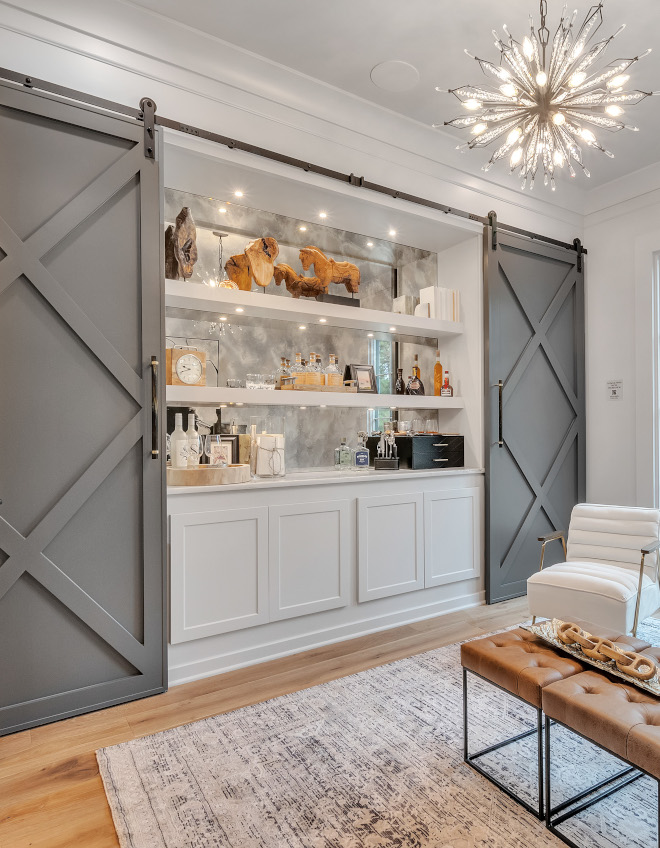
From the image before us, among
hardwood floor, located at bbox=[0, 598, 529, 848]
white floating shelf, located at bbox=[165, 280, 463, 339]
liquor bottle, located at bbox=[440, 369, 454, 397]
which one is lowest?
hardwood floor, located at bbox=[0, 598, 529, 848]

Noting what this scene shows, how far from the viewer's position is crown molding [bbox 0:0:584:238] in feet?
7.73

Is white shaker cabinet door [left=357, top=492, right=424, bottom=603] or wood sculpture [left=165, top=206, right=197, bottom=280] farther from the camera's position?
white shaker cabinet door [left=357, top=492, right=424, bottom=603]

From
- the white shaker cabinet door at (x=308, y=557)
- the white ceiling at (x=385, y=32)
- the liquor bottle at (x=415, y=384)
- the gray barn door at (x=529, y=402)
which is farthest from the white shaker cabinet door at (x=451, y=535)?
the white ceiling at (x=385, y=32)

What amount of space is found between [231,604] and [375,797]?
124 cm

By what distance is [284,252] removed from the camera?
3.61 m

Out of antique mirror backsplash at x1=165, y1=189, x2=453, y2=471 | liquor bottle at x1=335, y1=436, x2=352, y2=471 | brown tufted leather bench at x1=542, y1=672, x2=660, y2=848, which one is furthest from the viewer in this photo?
liquor bottle at x1=335, y1=436, x2=352, y2=471

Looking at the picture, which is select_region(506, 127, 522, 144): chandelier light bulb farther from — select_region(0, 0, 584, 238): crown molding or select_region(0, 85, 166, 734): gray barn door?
select_region(0, 85, 166, 734): gray barn door

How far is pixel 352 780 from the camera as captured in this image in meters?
1.89

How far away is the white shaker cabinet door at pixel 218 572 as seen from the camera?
2.64 meters

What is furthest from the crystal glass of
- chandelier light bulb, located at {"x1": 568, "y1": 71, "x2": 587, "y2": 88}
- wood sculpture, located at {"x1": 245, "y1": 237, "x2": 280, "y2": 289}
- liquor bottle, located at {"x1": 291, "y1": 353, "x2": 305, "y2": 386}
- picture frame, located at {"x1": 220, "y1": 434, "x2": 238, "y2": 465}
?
chandelier light bulb, located at {"x1": 568, "y1": 71, "x2": 587, "y2": 88}

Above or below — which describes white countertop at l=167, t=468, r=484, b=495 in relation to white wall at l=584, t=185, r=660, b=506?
below

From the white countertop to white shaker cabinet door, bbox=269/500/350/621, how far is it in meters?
0.13

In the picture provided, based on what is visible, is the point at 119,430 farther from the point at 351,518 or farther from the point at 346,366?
the point at 346,366

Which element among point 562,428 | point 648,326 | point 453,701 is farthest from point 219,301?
point 648,326
